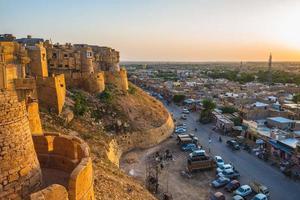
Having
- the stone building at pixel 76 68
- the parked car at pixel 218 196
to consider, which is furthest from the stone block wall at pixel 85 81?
the parked car at pixel 218 196

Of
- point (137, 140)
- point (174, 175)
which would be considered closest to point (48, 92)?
point (137, 140)

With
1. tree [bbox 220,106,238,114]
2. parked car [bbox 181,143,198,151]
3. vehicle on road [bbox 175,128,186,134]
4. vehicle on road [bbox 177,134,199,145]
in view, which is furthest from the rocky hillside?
tree [bbox 220,106,238,114]

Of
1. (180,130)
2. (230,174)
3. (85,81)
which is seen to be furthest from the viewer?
(180,130)

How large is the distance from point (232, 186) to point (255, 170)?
454 cm

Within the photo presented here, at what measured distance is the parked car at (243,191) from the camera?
20775 millimetres

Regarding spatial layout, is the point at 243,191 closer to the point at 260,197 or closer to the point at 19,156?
the point at 260,197

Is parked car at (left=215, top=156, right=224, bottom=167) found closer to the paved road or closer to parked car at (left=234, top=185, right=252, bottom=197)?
the paved road

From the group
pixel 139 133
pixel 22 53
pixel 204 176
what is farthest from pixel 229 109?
pixel 22 53

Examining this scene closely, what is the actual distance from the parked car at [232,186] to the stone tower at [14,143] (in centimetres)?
1890

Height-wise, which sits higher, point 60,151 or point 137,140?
point 60,151

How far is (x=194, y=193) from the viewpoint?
69.3 ft

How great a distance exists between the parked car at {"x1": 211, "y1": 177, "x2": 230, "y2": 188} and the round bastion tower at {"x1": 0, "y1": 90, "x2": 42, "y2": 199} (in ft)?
62.3

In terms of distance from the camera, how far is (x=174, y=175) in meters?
24.3

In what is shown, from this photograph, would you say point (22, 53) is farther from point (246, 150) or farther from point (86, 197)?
point (246, 150)
